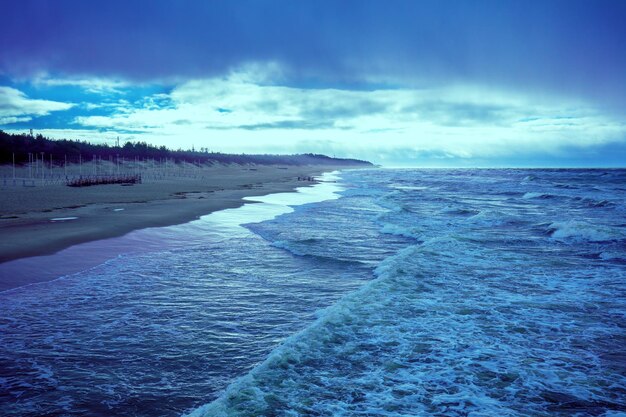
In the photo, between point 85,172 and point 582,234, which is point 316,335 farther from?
point 85,172

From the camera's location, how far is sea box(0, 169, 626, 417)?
4.40 meters

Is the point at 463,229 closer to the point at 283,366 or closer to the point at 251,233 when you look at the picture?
the point at 251,233

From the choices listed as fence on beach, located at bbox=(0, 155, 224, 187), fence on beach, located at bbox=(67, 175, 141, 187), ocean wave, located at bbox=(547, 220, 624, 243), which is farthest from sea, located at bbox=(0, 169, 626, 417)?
fence on beach, located at bbox=(0, 155, 224, 187)

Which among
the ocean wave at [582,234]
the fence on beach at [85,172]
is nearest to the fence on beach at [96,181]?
the fence on beach at [85,172]

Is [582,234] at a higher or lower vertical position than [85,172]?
lower

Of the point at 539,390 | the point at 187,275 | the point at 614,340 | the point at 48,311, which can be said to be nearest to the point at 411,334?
the point at 539,390

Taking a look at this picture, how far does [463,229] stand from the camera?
17938mm

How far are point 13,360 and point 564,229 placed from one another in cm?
1860

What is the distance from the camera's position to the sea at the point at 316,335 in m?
4.40

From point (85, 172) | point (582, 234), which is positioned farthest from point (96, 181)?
point (582, 234)

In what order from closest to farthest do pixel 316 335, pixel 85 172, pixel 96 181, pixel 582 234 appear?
1. pixel 316 335
2. pixel 582 234
3. pixel 96 181
4. pixel 85 172

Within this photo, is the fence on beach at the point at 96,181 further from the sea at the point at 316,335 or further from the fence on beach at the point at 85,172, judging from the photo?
the sea at the point at 316,335

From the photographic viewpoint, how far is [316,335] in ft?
19.7

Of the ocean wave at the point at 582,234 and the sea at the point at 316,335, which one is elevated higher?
the ocean wave at the point at 582,234
